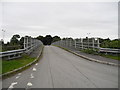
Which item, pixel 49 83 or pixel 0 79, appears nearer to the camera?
pixel 49 83

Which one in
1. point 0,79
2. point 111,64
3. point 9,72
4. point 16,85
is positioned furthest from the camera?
point 111,64

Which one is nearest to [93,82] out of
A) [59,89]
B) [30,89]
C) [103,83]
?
[103,83]

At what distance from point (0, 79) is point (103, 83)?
4445 millimetres

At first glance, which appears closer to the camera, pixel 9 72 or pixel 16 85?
pixel 16 85

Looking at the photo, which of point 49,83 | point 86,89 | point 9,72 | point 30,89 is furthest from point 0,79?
point 86,89

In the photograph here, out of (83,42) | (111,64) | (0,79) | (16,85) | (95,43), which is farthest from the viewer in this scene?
(83,42)

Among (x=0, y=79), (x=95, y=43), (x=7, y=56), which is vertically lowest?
(x=0, y=79)

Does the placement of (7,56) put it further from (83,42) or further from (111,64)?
(83,42)

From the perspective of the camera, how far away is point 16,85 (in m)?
4.29

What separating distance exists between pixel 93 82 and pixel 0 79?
4.07 m

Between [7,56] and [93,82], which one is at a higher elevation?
[7,56]

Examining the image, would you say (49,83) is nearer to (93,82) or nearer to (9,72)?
(93,82)

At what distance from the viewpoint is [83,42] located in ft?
53.8

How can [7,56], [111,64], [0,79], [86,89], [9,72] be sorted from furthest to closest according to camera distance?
[7,56] → [111,64] → [9,72] → [0,79] → [86,89]
